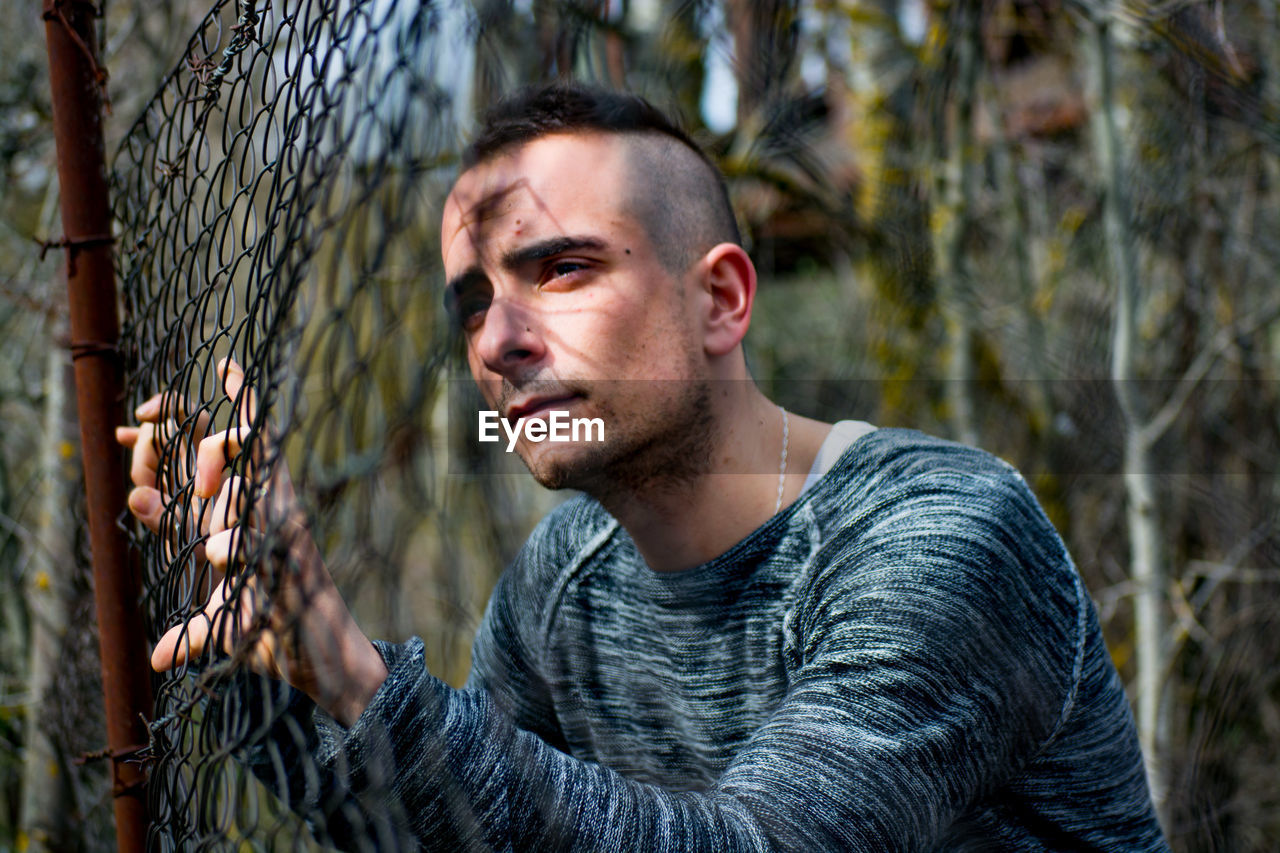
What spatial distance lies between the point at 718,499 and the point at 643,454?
0.50ft

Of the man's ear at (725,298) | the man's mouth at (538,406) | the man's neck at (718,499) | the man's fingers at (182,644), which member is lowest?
the man's fingers at (182,644)

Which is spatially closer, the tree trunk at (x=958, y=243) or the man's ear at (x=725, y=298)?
the man's ear at (x=725, y=298)

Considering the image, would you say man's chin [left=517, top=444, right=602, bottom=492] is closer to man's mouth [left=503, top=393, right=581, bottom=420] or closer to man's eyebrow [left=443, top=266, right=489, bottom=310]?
man's mouth [left=503, top=393, right=581, bottom=420]

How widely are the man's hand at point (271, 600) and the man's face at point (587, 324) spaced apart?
285mm

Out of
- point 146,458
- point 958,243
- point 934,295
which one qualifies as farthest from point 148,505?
point 958,243

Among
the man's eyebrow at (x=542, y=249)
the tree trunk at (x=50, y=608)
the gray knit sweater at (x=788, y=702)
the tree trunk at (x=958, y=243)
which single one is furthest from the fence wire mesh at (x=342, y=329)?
the tree trunk at (x=958, y=243)

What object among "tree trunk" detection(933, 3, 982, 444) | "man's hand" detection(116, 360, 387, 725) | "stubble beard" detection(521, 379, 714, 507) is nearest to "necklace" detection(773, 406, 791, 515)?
"stubble beard" detection(521, 379, 714, 507)

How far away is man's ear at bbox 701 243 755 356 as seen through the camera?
4.70ft

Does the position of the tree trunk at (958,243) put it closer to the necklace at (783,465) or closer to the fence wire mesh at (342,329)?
the necklace at (783,465)

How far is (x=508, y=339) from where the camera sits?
115 cm

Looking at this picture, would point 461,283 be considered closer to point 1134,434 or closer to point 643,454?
point 643,454

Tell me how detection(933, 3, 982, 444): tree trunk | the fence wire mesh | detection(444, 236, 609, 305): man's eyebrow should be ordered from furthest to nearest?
detection(933, 3, 982, 444): tree trunk < detection(444, 236, 609, 305): man's eyebrow < the fence wire mesh

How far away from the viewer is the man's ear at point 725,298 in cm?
143

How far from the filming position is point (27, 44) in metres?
2.74
